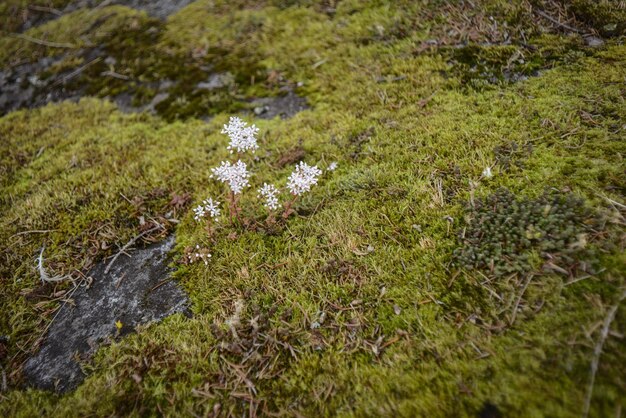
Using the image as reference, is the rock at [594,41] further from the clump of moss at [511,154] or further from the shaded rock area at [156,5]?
the shaded rock area at [156,5]

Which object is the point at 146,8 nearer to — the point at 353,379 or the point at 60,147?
the point at 60,147

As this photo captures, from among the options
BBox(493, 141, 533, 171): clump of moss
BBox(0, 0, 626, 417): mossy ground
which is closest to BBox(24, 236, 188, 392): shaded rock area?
BBox(0, 0, 626, 417): mossy ground

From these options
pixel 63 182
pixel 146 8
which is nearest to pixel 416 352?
pixel 63 182

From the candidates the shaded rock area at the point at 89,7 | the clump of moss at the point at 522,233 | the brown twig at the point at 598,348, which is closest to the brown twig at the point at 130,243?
the clump of moss at the point at 522,233

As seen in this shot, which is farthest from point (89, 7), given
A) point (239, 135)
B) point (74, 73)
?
point (239, 135)

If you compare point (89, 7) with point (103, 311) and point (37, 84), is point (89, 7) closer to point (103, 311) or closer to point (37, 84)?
point (37, 84)

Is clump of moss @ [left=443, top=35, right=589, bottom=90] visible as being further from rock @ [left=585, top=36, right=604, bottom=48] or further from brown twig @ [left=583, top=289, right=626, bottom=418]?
brown twig @ [left=583, top=289, right=626, bottom=418]

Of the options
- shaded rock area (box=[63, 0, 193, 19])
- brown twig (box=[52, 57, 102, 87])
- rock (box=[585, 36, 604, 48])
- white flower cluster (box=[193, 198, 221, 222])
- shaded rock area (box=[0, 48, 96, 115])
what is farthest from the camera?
shaded rock area (box=[63, 0, 193, 19])
